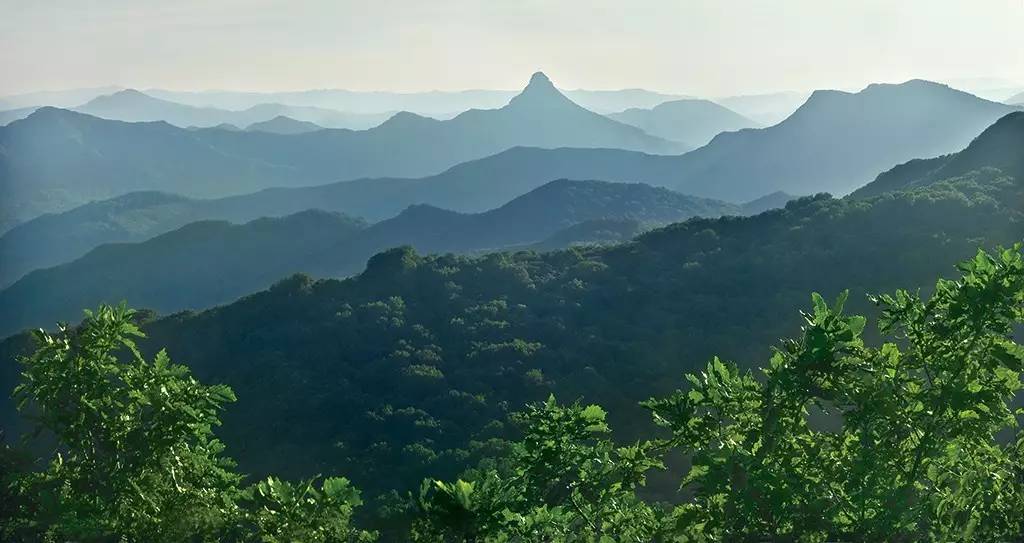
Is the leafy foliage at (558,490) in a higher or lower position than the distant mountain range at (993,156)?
lower

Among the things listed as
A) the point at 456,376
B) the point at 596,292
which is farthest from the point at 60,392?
the point at 596,292

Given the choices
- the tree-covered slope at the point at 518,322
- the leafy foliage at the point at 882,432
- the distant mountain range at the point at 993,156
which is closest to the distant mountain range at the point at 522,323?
the tree-covered slope at the point at 518,322

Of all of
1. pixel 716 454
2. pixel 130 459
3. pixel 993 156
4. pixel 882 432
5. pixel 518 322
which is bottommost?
pixel 518 322

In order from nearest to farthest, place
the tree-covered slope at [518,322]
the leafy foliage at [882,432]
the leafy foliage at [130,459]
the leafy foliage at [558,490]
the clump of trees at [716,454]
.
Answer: the leafy foliage at [882,432]
the clump of trees at [716,454]
the leafy foliage at [130,459]
the leafy foliage at [558,490]
the tree-covered slope at [518,322]

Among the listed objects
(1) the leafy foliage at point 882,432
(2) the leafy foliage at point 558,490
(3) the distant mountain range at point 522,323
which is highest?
(1) the leafy foliage at point 882,432

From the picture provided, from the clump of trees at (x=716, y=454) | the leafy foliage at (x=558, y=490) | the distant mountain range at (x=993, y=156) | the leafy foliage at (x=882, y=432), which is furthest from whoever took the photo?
the distant mountain range at (x=993, y=156)

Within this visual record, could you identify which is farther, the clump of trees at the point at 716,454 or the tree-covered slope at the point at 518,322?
the tree-covered slope at the point at 518,322

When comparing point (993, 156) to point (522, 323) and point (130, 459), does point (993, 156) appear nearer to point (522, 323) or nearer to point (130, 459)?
point (522, 323)

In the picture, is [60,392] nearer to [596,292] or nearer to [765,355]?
[765,355]

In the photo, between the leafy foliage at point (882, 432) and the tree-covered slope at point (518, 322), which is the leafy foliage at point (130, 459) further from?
the tree-covered slope at point (518, 322)

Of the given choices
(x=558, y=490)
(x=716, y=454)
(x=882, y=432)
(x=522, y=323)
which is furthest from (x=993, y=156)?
(x=716, y=454)

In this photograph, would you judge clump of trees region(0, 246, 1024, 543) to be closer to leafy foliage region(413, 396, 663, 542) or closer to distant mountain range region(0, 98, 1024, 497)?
leafy foliage region(413, 396, 663, 542)
